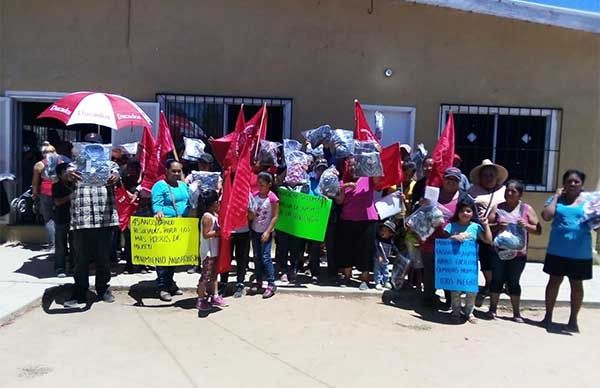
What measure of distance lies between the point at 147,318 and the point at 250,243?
179 cm

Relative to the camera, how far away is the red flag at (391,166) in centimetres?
693

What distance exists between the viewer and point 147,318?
5.90 meters

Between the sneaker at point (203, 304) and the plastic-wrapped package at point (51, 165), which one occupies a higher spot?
the plastic-wrapped package at point (51, 165)

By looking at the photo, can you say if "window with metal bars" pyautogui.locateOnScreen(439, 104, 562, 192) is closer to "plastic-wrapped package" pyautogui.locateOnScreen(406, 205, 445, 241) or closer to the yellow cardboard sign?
"plastic-wrapped package" pyautogui.locateOnScreen(406, 205, 445, 241)

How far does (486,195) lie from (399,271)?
54.4 inches

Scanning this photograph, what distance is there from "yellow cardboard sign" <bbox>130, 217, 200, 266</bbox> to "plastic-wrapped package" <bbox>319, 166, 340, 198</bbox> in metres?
1.66

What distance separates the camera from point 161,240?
621 cm

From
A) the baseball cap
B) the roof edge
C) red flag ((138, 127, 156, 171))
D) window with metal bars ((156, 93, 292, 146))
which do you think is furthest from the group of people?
the roof edge

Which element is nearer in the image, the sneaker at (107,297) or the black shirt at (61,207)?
the sneaker at (107,297)

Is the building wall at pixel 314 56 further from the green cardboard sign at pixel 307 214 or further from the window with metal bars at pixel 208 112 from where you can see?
the green cardboard sign at pixel 307 214

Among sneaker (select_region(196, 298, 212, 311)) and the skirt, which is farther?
sneaker (select_region(196, 298, 212, 311))

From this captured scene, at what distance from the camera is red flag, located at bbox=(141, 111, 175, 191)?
273 inches

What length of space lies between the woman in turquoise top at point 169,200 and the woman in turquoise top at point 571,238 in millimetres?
4015

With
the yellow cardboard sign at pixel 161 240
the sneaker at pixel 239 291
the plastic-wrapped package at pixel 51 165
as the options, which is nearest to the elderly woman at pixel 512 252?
the sneaker at pixel 239 291
